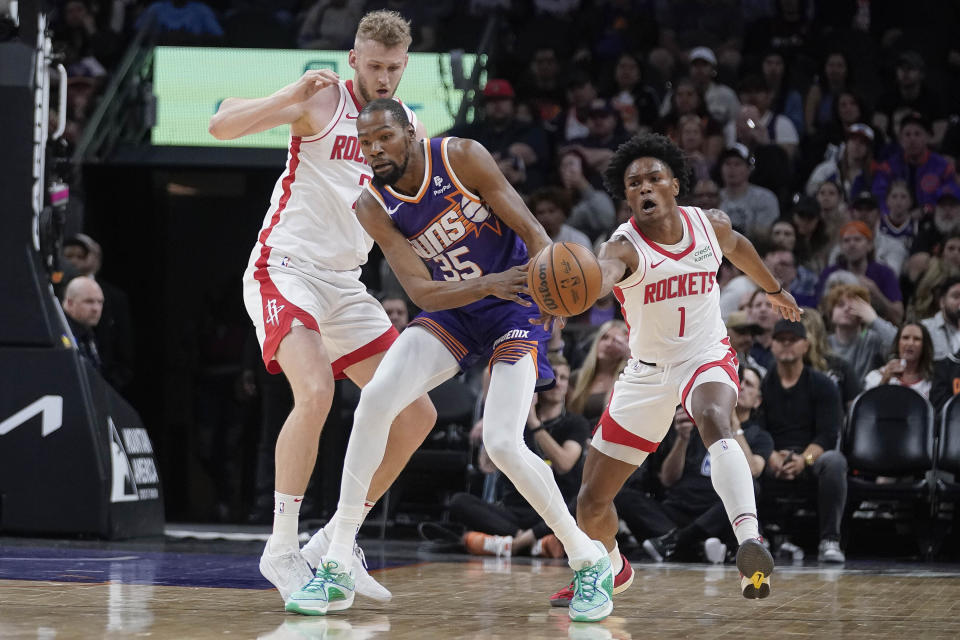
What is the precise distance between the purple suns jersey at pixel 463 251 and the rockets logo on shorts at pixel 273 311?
58 cm

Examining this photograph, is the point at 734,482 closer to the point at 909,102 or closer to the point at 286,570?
the point at 286,570

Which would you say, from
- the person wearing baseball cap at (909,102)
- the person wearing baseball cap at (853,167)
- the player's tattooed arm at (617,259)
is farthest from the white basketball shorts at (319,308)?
the person wearing baseball cap at (909,102)

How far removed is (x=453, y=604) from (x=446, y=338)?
3.57ft

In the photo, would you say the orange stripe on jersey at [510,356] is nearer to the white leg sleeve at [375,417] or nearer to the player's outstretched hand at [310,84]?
the white leg sleeve at [375,417]

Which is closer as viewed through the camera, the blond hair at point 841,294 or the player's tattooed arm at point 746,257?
the player's tattooed arm at point 746,257

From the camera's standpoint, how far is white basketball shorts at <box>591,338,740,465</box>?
530 centimetres

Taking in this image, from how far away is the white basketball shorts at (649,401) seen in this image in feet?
17.4

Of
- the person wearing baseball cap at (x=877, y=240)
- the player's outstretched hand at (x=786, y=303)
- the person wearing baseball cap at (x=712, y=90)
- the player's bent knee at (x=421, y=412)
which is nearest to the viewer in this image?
the player's bent knee at (x=421, y=412)

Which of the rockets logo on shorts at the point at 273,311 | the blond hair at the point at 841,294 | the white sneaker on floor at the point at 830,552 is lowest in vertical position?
the white sneaker on floor at the point at 830,552

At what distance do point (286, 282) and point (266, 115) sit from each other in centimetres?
68

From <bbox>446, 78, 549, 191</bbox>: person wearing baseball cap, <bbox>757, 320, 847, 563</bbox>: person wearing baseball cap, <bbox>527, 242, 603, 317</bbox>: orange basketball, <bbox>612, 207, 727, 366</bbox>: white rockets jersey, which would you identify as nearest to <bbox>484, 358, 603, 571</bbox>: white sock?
<bbox>527, 242, 603, 317</bbox>: orange basketball

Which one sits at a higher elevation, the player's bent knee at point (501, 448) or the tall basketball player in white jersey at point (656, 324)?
the tall basketball player in white jersey at point (656, 324)

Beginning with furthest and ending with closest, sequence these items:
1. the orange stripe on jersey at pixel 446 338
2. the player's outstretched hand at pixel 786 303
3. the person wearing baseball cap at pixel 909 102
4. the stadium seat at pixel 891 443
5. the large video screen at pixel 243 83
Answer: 1. the large video screen at pixel 243 83
2. the person wearing baseball cap at pixel 909 102
3. the stadium seat at pixel 891 443
4. the player's outstretched hand at pixel 786 303
5. the orange stripe on jersey at pixel 446 338

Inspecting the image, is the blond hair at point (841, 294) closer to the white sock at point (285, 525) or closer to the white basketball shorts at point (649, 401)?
the white basketball shorts at point (649, 401)
